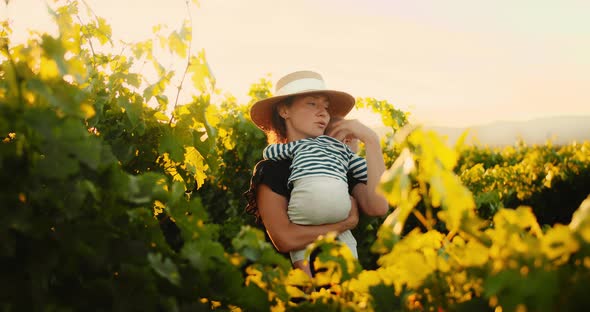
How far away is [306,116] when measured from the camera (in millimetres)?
3404

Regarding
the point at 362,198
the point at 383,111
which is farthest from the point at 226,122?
the point at 362,198

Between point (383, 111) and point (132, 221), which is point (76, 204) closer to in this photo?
point (132, 221)

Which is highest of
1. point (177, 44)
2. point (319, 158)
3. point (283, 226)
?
Result: point (177, 44)

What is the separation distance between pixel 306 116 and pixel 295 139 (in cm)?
18

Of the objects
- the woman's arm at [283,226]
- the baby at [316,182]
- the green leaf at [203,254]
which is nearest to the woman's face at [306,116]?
the baby at [316,182]

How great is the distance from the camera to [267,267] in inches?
44.3

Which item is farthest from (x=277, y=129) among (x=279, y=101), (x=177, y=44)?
(x=177, y=44)

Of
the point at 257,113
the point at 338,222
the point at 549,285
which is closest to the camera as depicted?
the point at 549,285

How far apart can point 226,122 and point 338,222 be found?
11.2 feet

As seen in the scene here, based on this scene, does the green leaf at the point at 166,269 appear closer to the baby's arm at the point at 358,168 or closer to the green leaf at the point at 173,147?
the green leaf at the point at 173,147

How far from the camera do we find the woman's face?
3363 mm

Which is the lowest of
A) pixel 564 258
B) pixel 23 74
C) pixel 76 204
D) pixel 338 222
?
pixel 338 222

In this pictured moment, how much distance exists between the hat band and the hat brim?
0.13 feet

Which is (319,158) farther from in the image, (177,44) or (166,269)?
(166,269)
